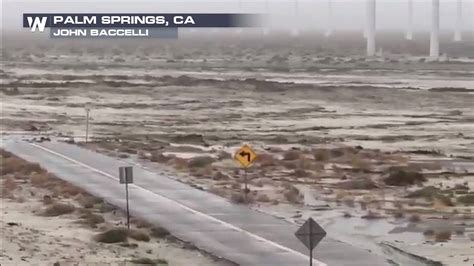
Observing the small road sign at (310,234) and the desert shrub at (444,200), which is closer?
the small road sign at (310,234)

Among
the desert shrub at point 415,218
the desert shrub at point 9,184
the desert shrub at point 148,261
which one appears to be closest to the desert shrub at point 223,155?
the desert shrub at point 9,184

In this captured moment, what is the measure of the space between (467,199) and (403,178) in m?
5.46

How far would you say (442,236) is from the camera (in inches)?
1130

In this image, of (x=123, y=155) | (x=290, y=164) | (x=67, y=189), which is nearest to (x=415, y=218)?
(x=67, y=189)

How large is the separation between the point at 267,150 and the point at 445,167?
10824mm

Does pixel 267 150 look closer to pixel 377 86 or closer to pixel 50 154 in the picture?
pixel 50 154

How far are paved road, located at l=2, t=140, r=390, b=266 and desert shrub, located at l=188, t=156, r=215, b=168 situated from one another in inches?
107

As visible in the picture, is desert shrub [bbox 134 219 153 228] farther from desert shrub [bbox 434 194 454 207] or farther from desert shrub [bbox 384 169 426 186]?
desert shrub [bbox 384 169 426 186]

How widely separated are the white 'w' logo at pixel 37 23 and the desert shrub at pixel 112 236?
16274 millimetres

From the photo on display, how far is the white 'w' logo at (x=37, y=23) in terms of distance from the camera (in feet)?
140

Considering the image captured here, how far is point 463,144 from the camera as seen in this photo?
5709 centimetres

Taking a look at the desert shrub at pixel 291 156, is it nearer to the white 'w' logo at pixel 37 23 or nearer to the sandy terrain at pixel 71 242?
the white 'w' logo at pixel 37 23

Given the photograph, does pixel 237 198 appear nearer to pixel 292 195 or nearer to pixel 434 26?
pixel 292 195

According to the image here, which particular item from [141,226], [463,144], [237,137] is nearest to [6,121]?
[237,137]
